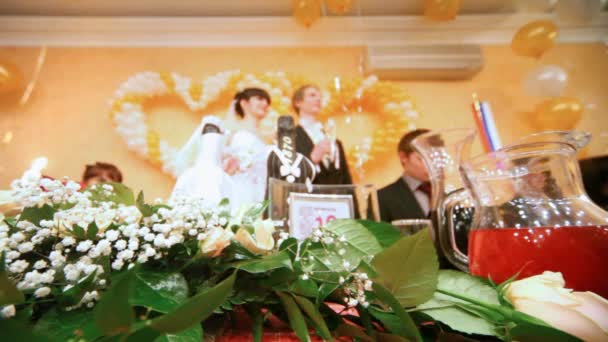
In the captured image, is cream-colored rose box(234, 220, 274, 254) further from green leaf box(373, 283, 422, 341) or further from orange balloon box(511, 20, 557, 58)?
orange balloon box(511, 20, 557, 58)

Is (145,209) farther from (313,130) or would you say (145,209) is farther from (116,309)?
(313,130)

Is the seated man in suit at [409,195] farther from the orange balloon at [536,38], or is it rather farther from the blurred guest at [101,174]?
the blurred guest at [101,174]

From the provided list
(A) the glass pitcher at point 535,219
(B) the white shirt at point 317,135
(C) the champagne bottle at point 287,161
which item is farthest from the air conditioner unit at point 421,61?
(A) the glass pitcher at point 535,219

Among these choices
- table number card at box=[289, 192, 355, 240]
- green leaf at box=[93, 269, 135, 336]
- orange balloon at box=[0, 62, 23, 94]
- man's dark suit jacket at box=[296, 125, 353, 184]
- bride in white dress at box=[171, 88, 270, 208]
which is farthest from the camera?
orange balloon at box=[0, 62, 23, 94]

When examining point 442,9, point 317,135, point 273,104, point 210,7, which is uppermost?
point 210,7

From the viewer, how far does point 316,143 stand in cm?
141

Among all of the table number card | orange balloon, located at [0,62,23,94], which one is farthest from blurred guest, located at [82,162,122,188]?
the table number card

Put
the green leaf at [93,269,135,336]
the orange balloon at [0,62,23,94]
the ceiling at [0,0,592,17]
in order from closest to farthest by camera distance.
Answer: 1. the green leaf at [93,269,135,336]
2. the orange balloon at [0,62,23,94]
3. the ceiling at [0,0,592,17]

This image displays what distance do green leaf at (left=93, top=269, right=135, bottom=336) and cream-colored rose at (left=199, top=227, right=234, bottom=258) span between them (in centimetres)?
11

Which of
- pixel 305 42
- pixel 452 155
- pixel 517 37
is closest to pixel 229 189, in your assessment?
pixel 452 155

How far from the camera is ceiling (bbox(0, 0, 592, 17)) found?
2.35 m

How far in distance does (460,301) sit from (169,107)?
7.81ft

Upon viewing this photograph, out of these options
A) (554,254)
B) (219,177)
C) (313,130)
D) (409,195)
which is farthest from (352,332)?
(313,130)

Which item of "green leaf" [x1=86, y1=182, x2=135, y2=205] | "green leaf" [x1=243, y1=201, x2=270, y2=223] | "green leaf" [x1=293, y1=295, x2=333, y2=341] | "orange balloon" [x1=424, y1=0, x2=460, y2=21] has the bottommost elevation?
"green leaf" [x1=293, y1=295, x2=333, y2=341]
